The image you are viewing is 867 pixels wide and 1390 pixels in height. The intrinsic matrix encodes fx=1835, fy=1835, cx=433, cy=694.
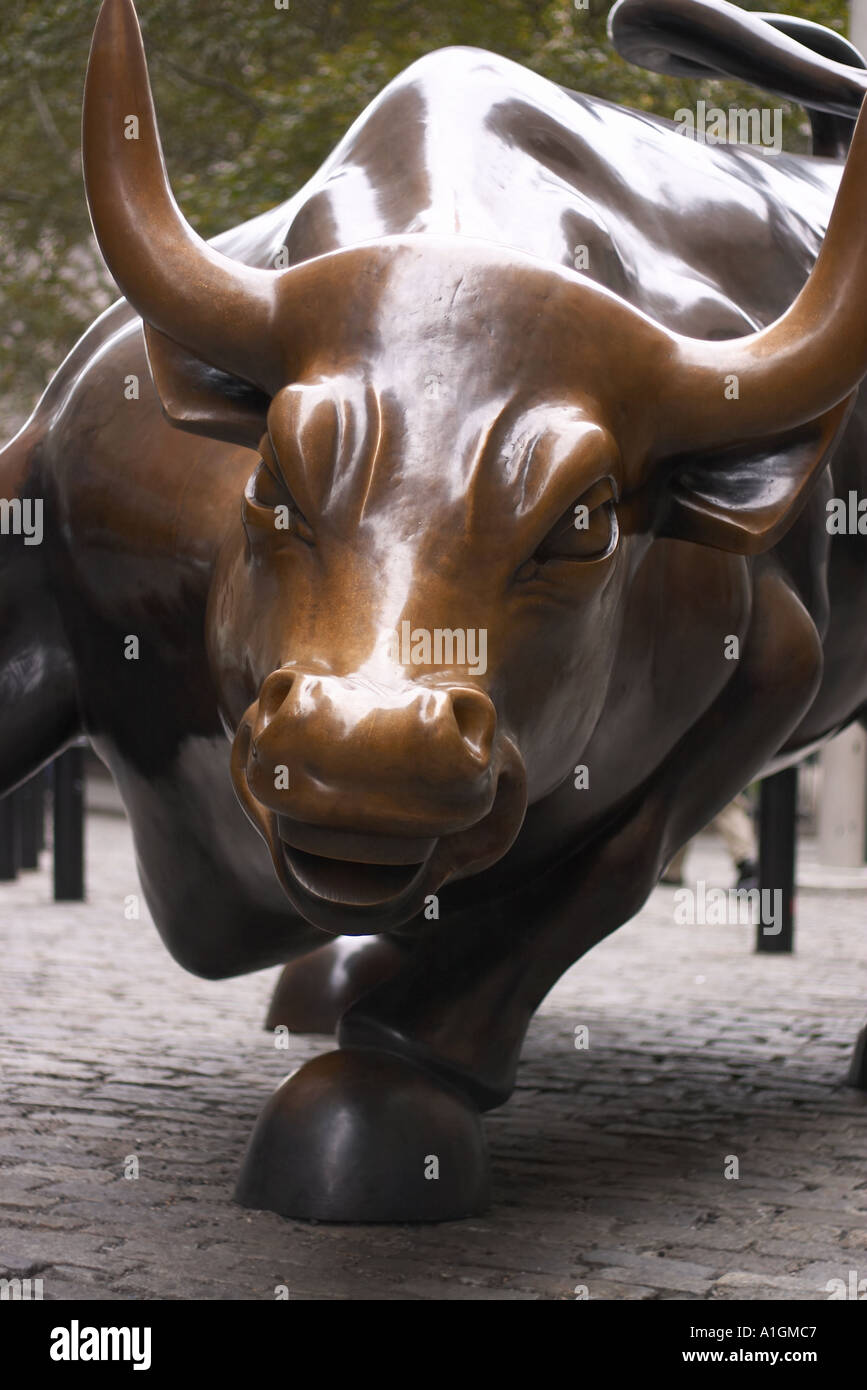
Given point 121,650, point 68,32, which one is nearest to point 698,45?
point 121,650

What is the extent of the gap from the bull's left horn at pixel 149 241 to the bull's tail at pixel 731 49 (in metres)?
2.35

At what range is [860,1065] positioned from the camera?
5293mm

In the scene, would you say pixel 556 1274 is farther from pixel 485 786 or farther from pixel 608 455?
pixel 608 455

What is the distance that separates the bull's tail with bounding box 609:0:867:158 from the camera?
491 cm

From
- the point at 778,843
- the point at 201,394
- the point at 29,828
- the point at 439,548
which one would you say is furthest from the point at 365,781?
the point at 29,828

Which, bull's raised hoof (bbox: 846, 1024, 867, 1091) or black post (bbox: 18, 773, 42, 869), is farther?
black post (bbox: 18, 773, 42, 869)

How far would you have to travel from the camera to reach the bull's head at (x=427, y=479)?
253cm

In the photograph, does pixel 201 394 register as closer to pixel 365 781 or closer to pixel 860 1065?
pixel 365 781

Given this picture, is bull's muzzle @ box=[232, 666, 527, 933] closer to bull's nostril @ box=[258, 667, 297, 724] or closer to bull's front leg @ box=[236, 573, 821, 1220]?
bull's nostril @ box=[258, 667, 297, 724]

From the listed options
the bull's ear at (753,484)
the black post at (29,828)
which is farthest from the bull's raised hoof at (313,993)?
the black post at (29,828)

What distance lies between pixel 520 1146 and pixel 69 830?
5.88 m

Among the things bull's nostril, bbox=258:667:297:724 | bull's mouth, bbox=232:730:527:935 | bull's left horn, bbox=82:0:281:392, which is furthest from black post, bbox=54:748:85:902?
bull's nostril, bbox=258:667:297:724

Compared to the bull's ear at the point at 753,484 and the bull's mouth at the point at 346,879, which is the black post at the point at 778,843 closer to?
the bull's ear at the point at 753,484

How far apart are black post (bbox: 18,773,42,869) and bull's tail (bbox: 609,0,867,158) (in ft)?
26.5
